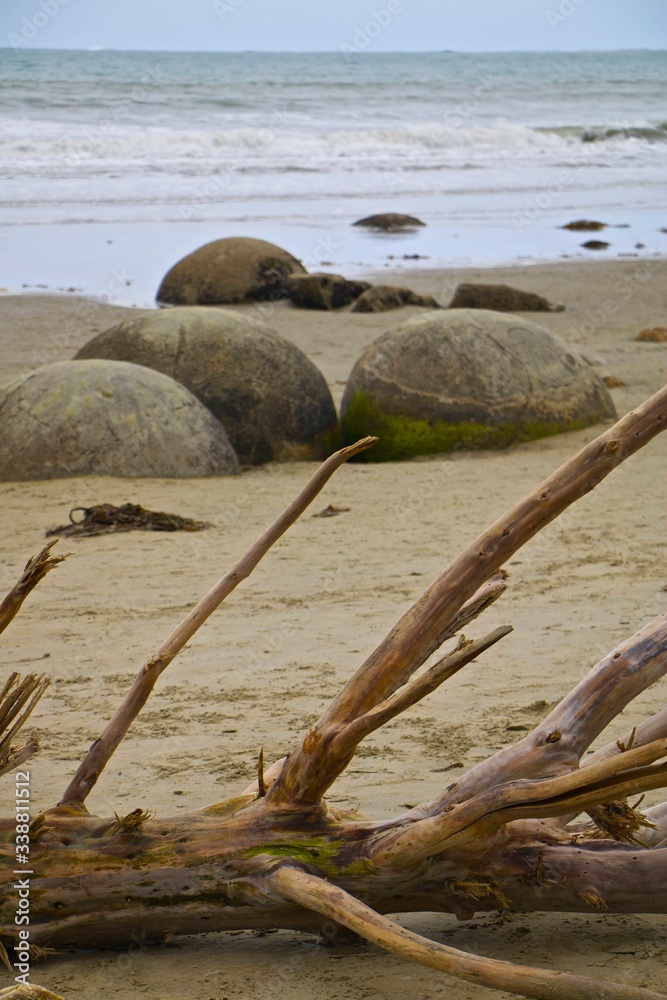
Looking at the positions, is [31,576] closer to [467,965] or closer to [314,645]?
[467,965]

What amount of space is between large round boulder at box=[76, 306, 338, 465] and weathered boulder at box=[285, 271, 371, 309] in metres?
6.54

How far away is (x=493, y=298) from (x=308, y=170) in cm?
1726

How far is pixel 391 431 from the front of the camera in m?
7.68

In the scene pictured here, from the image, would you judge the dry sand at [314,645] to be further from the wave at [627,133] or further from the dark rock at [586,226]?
the wave at [627,133]

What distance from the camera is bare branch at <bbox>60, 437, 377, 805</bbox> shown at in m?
2.27

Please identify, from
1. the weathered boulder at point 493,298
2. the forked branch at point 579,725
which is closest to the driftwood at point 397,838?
the forked branch at point 579,725

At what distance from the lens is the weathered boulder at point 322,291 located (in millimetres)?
14086

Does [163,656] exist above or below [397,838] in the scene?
above

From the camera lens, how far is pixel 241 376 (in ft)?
24.6

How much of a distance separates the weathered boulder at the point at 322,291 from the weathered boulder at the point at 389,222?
270 inches

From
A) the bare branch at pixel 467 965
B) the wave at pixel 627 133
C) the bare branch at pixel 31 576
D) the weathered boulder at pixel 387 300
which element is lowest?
the weathered boulder at pixel 387 300

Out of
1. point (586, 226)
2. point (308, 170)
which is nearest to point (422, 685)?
point (586, 226)

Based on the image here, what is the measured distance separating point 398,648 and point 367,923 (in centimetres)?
55

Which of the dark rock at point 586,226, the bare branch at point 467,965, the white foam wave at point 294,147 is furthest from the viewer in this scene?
the white foam wave at point 294,147
